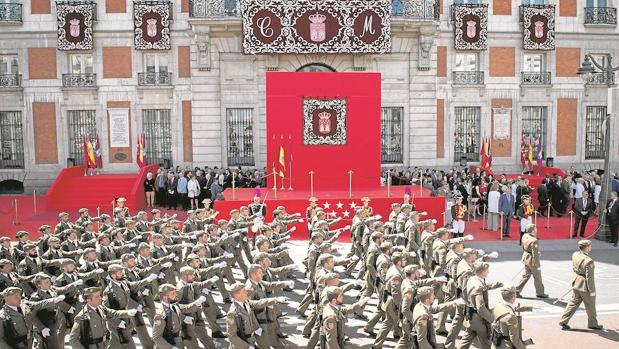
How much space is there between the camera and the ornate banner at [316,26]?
29078mm

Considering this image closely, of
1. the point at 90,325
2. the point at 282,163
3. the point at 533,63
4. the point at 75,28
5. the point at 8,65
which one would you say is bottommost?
the point at 90,325

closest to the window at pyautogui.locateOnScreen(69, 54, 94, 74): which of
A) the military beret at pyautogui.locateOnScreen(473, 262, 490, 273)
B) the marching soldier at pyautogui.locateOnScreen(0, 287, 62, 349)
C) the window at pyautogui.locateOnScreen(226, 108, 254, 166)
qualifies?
the window at pyautogui.locateOnScreen(226, 108, 254, 166)

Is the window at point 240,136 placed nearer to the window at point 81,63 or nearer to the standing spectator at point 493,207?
the window at point 81,63

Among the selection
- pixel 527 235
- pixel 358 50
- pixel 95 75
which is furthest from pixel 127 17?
pixel 527 235

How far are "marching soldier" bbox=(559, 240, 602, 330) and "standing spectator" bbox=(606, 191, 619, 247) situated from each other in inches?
342

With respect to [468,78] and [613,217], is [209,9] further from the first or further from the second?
[613,217]

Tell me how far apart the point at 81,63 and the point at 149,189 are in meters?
8.84

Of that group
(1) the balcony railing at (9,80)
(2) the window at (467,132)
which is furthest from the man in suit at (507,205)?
(1) the balcony railing at (9,80)

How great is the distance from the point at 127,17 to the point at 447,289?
78.0 feet

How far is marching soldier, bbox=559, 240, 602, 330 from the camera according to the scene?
1241 cm

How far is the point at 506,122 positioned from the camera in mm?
32406

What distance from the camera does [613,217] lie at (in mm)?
20312

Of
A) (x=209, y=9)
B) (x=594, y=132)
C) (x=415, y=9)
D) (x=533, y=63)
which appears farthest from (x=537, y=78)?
(x=209, y=9)

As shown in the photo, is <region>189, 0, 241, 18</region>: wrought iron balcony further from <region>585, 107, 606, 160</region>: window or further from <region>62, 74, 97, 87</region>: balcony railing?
<region>585, 107, 606, 160</region>: window
